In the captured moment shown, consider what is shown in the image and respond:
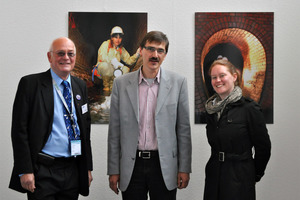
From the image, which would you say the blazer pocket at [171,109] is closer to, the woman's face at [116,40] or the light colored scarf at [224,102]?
the light colored scarf at [224,102]

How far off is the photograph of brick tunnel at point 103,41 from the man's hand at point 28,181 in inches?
53.0

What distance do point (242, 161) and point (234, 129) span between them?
24cm

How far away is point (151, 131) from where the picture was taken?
8.15 feet

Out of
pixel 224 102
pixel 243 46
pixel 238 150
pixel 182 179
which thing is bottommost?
pixel 182 179

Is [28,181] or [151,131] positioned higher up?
[151,131]

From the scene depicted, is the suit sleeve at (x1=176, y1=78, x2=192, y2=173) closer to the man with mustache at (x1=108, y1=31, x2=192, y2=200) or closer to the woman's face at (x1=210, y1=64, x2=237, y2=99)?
the man with mustache at (x1=108, y1=31, x2=192, y2=200)

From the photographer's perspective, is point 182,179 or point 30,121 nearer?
point 30,121

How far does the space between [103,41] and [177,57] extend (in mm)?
827

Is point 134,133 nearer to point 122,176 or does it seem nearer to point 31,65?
point 122,176

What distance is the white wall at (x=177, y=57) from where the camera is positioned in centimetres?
338

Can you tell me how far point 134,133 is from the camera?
97.0 inches

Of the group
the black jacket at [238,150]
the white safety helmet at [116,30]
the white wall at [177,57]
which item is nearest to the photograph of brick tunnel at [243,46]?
the white wall at [177,57]

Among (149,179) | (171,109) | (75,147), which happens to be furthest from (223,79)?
(75,147)

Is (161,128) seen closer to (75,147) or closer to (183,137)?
(183,137)
